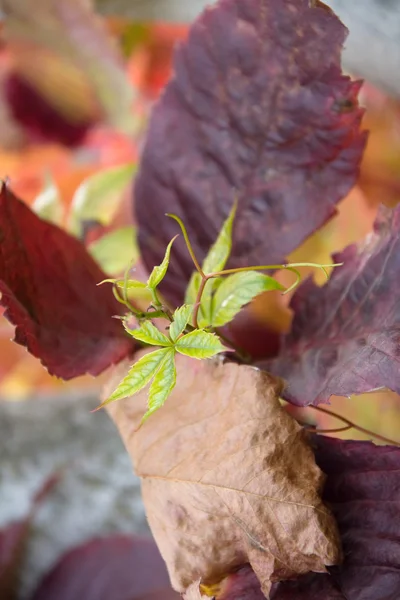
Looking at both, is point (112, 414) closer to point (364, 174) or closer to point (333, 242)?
→ point (333, 242)

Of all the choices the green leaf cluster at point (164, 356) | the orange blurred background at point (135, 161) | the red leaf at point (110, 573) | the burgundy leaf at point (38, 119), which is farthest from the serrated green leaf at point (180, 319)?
the burgundy leaf at point (38, 119)

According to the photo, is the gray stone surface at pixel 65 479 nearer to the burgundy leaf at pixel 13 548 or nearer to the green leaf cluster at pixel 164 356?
the burgundy leaf at pixel 13 548

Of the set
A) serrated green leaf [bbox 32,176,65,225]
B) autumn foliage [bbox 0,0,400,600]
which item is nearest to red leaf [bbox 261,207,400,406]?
autumn foliage [bbox 0,0,400,600]

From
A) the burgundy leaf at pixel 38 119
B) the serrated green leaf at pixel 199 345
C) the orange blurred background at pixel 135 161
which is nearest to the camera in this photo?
the serrated green leaf at pixel 199 345

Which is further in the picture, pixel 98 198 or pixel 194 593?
pixel 98 198

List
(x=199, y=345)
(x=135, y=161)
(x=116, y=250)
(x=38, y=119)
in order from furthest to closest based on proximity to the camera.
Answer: (x=38, y=119) → (x=135, y=161) → (x=116, y=250) → (x=199, y=345)

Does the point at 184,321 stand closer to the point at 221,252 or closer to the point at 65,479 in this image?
the point at 221,252

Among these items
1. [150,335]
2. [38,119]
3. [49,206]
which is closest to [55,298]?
[150,335]

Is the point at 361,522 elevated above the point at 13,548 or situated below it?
above
